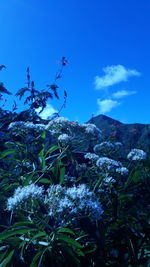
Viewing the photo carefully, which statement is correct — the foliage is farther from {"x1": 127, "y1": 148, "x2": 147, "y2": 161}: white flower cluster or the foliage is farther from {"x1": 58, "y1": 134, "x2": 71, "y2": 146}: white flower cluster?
{"x1": 127, "y1": 148, "x2": 147, "y2": 161}: white flower cluster

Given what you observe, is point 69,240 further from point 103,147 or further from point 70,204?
point 103,147

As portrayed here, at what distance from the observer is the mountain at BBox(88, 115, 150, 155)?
28.1 feet

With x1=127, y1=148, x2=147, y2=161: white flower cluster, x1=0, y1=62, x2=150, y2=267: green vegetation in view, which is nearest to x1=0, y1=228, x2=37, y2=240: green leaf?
x1=0, y1=62, x2=150, y2=267: green vegetation

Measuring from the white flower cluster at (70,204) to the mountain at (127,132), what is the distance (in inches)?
221

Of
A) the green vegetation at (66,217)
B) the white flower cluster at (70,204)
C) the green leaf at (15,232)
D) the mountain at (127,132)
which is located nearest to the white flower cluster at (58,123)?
the green vegetation at (66,217)

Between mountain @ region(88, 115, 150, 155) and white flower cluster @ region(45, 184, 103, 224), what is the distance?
5602 mm

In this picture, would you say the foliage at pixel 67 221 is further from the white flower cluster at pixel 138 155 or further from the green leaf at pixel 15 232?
the white flower cluster at pixel 138 155

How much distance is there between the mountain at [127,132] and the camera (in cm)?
856

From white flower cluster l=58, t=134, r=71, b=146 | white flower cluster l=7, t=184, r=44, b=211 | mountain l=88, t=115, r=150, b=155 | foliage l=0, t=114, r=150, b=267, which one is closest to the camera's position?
foliage l=0, t=114, r=150, b=267

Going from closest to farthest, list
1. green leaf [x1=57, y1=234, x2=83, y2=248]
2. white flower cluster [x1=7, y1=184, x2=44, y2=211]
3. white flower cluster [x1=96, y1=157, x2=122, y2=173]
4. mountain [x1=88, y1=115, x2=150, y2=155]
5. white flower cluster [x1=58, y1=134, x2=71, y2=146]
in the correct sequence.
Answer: green leaf [x1=57, y1=234, x2=83, y2=248], white flower cluster [x1=7, y1=184, x2=44, y2=211], white flower cluster [x1=96, y1=157, x2=122, y2=173], white flower cluster [x1=58, y1=134, x2=71, y2=146], mountain [x1=88, y1=115, x2=150, y2=155]

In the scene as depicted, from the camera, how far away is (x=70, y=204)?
208 centimetres

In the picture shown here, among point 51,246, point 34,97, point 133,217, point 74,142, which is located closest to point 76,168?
point 74,142

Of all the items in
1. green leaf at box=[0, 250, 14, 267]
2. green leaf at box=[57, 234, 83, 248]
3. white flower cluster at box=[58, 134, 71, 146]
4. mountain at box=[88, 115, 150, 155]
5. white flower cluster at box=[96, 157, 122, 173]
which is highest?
mountain at box=[88, 115, 150, 155]

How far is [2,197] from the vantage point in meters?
2.54
